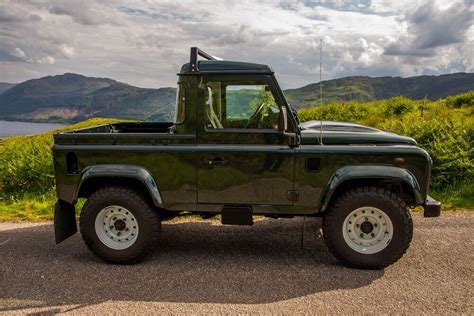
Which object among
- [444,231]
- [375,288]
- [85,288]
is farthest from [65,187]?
[444,231]

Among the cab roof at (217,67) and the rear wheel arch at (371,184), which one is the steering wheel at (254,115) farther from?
the rear wheel arch at (371,184)

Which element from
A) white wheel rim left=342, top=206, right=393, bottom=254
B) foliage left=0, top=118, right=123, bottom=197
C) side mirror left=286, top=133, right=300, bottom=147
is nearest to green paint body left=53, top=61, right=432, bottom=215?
side mirror left=286, top=133, right=300, bottom=147

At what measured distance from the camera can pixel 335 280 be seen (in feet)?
15.3

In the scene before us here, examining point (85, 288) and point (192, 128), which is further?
point (192, 128)

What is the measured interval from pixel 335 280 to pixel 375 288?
1.42 ft

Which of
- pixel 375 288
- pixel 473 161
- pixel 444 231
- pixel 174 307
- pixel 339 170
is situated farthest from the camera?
pixel 473 161

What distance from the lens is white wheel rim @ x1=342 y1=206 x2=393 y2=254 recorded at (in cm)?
491

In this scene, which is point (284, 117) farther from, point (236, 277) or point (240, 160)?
point (236, 277)

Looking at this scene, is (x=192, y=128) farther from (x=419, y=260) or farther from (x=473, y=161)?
(x=473, y=161)

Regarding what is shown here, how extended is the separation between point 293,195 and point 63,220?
2996mm

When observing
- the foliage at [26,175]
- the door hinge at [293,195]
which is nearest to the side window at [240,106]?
the door hinge at [293,195]

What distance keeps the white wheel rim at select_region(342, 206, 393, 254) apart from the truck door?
0.78 metres

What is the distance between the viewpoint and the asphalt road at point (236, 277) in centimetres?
411

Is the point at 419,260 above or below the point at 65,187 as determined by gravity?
below
